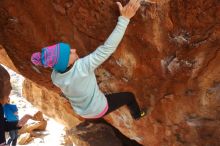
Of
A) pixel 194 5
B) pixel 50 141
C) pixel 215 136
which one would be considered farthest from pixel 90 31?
pixel 50 141

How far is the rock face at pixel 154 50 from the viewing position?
11.8ft

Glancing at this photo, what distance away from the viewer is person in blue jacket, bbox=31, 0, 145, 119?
3186 millimetres

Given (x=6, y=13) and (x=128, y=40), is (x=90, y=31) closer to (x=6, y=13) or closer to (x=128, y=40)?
(x=128, y=40)

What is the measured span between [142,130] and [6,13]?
2.09m

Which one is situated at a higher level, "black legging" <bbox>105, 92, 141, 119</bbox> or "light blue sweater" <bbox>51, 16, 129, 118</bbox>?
"light blue sweater" <bbox>51, 16, 129, 118</bbox>

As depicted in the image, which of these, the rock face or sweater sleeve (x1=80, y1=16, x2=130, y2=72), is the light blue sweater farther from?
the rock face

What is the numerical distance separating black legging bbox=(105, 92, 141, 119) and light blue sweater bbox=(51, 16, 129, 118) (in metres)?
0.18

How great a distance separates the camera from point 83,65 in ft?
10.8

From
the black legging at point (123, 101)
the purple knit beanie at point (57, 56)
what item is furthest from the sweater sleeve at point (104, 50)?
the black legging at point (123, 101)

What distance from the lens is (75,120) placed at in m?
6.29

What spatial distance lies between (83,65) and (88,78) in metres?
0.14

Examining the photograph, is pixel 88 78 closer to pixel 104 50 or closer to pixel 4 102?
pixel 104 50

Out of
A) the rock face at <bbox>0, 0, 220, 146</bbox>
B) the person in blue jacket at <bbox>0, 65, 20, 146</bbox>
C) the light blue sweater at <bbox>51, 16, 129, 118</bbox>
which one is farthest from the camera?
the person in blue jacket at <bbox>0, 65, 20, 146</bbox>

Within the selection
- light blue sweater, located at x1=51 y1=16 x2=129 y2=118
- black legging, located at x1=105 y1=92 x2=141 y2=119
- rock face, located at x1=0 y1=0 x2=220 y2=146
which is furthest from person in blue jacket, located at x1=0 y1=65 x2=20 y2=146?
black legging, located at x1=105 y1=92 x2=141 y2=119
